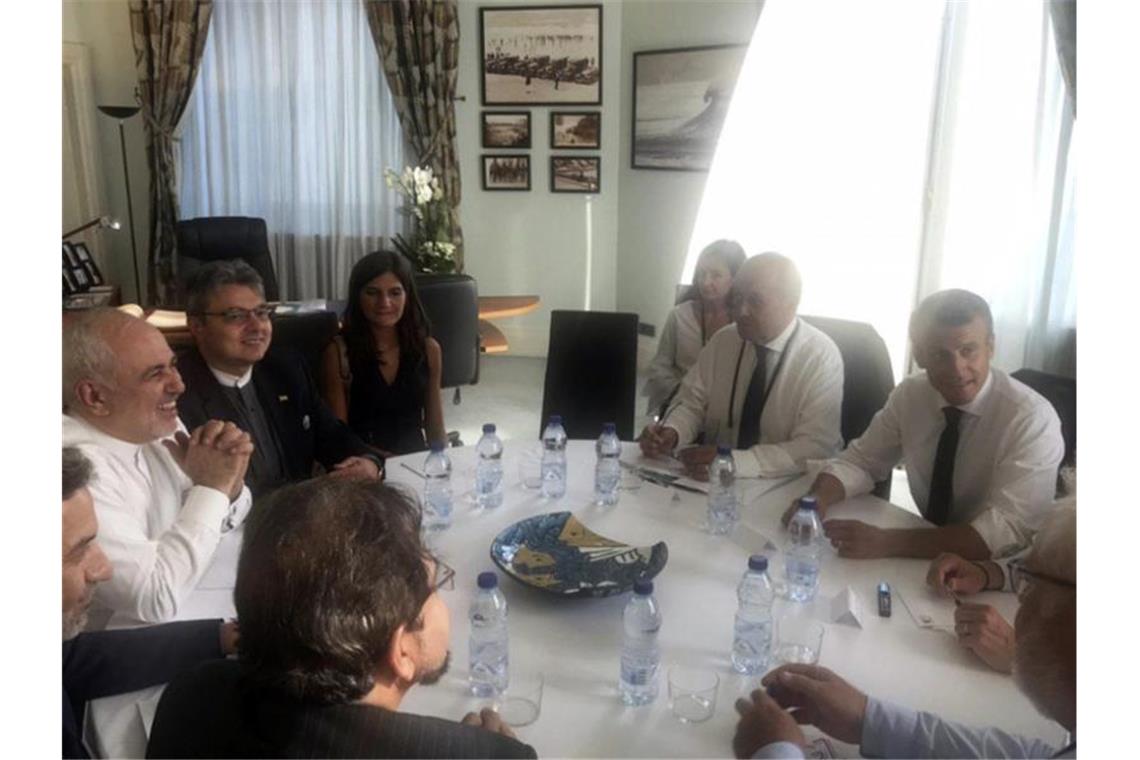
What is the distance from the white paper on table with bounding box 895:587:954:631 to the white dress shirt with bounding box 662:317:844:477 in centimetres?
59

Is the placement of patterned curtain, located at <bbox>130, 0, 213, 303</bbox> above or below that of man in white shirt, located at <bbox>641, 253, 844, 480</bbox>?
above

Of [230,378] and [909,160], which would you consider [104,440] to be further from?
[909,160]

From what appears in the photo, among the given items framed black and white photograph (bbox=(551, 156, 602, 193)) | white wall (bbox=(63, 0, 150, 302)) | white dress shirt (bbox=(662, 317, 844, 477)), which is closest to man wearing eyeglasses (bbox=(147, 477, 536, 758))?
white dress shirt (bbox=(662, 317, 844, 477))

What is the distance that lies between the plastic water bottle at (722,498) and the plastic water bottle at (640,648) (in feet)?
1.36

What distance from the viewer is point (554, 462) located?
6.32ft

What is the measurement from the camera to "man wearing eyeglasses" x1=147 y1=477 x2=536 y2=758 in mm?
801

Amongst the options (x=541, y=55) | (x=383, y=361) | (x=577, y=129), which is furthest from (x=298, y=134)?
(x=383, y=361)

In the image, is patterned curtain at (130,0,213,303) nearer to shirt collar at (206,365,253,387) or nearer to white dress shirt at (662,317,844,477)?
shirt collar at (206,365,253,387)

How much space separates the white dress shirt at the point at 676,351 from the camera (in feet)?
9.40

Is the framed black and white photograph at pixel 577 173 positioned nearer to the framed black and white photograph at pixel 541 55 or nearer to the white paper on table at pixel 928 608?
the framed black and white photograph at pixel 541 55

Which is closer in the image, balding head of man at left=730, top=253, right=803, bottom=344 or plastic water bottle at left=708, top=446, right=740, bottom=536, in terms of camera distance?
plastic water bottle at left=708, top=446, right=740, bottom=536
